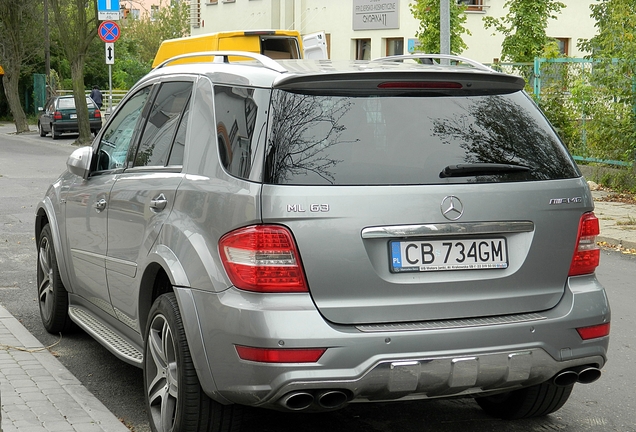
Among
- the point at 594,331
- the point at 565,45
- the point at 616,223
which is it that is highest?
the point at 565,45

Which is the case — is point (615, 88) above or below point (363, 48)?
below

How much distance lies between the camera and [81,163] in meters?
5.96

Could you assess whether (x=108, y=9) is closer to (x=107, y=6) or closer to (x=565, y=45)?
(x=107, y=6)

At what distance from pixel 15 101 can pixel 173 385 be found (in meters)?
41.0

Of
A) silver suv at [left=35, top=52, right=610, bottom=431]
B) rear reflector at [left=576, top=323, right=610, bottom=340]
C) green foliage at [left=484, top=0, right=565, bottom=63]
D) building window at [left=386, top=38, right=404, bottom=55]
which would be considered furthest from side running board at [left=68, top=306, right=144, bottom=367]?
building window at [left=386, top=38, right=404, bottom=55]

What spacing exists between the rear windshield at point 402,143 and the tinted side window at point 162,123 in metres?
0.96

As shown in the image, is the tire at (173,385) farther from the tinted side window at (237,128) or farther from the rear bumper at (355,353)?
the tinted side window at (237,128)

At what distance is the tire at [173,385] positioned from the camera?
166 inches

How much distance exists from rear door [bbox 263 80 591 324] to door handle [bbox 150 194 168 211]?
2.88ft

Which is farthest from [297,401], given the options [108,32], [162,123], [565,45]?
[565,45]

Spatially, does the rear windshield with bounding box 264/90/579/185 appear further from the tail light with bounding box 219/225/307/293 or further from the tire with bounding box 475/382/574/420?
the tire with bounding box 475/382/574/420

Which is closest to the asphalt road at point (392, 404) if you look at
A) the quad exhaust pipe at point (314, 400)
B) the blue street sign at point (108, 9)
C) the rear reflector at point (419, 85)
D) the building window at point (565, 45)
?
the quad exhaust pipe at point (314, 400)

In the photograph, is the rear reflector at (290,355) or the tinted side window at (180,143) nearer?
the rear reflector at (290,355)

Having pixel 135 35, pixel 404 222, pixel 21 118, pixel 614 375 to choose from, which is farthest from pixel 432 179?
pixel 135 35
